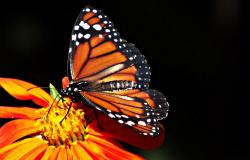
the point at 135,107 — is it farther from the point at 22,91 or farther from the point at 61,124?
the point at 22,91

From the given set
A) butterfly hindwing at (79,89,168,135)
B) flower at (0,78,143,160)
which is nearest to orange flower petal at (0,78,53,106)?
flower at (0,78,143,160)

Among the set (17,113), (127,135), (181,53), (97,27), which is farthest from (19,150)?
(181,53)

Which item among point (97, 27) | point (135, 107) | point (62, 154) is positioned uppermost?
point (97, 27)

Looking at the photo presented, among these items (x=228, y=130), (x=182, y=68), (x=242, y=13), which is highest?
(x=242, y=13)

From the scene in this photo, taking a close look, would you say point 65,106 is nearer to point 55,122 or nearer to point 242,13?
point 55,122

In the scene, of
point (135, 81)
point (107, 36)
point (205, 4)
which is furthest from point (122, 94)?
point (205, 4)

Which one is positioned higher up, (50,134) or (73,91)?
(73,91)

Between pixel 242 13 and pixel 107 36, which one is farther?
pixel 242 13
